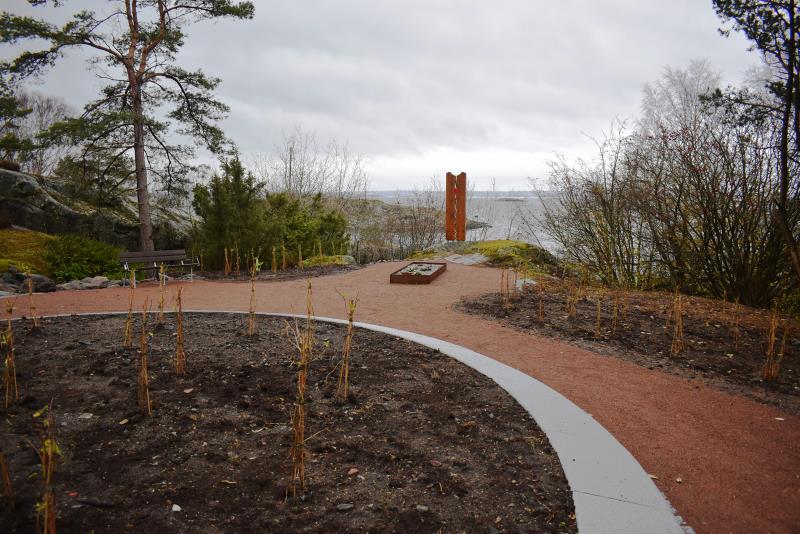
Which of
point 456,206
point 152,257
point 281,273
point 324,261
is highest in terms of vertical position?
point 456,206

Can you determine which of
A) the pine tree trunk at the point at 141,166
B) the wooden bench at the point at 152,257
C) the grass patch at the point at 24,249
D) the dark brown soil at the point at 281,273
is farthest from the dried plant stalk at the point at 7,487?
the pine tree trunk at the point at 141,166

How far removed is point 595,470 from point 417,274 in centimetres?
697

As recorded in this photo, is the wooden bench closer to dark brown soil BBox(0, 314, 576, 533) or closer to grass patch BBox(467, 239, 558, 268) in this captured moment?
dark brown soil BBox(0, 314, 576, 533)

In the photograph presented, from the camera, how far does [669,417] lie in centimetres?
353

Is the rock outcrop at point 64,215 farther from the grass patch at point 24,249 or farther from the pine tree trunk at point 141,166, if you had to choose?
the pine tree trunk at point 141,166

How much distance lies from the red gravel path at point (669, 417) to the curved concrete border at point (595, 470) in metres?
0.17

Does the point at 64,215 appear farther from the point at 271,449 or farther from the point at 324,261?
the point at 271,449

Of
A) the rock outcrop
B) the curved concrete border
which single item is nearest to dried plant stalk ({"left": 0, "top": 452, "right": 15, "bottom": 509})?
the curved concrete border

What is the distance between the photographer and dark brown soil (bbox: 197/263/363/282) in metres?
10.3

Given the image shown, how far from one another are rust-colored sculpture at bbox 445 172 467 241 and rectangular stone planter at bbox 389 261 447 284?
3.51 meters

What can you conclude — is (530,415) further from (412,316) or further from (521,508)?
(412,316)

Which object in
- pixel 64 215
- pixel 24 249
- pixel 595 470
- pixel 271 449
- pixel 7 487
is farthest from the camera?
pixel 64 215

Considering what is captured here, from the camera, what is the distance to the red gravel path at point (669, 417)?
8.30ft

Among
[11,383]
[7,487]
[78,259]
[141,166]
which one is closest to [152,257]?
[78,259]
